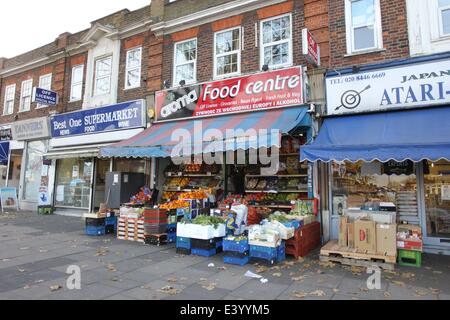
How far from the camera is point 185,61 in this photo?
12.4 metres

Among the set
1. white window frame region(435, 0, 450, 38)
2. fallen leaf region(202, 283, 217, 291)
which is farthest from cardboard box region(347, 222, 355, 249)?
white window frame region(435, 0, 450, 38)

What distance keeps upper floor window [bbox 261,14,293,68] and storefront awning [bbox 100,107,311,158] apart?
188 cm

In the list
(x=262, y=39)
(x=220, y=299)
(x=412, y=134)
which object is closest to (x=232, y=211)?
(x=220, y=299)

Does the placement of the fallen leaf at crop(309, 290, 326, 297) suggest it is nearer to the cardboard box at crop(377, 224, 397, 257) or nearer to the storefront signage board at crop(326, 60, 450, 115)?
the cardboard box at crop(377, 224, 397, 257)

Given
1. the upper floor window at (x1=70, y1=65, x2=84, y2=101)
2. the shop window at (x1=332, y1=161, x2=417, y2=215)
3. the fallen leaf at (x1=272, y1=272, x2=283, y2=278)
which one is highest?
the upper floor window at (x1=70, y1=65, x2=84, y2=101)

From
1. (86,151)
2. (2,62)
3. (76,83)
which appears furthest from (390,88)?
(2,62)

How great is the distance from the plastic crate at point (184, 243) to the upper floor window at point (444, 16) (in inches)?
319

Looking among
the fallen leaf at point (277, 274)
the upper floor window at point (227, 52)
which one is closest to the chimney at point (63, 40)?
the upper floor window at point (227, 52)

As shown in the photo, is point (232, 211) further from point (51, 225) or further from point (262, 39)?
point (51, 225)

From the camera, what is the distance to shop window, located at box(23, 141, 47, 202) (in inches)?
666

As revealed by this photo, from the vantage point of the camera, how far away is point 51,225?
39.3 feet

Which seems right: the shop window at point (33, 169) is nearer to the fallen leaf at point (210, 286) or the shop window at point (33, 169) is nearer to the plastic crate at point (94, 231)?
the plastic crate at point (94, 231)

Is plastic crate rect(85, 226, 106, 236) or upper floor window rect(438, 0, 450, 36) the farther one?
plastic crate rect(85, 226, 106, 236)

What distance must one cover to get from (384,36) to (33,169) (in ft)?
56.6
